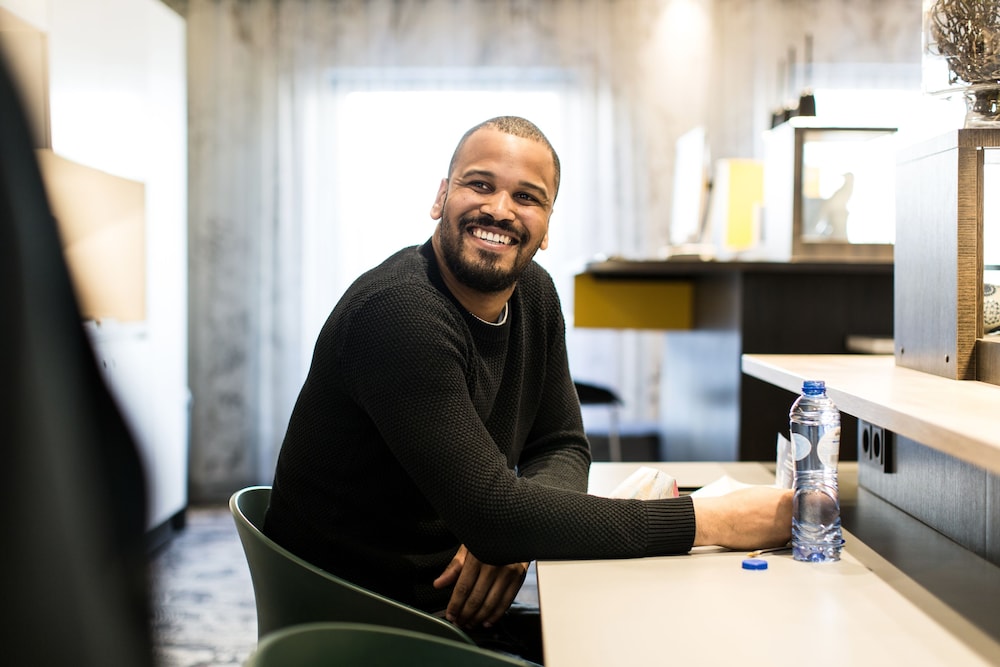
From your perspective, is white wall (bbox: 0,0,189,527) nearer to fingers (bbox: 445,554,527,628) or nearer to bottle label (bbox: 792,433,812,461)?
fingers (bbox: 445,554,527,628)

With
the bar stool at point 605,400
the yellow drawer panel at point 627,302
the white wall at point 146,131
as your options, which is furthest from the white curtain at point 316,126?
the yellow drawer panel at point 627,302

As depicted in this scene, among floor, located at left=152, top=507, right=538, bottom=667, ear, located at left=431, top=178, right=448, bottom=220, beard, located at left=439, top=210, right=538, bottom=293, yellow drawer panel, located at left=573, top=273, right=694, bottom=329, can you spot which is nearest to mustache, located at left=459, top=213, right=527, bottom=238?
beard, located at left=439, top=210, right=538, bottom=293

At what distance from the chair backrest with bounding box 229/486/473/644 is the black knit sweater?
10cm

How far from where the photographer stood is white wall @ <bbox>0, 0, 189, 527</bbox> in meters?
2.88

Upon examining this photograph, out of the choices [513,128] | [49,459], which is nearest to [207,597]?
[513,128]

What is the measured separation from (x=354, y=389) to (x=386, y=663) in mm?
485

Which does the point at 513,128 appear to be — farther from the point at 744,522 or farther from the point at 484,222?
the point at 744,522

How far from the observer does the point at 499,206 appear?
1.41 metres

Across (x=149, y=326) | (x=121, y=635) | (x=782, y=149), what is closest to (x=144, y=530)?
(x=121, y=635)

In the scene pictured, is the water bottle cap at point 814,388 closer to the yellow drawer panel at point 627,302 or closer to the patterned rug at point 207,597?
the patterned rug at point 207,597

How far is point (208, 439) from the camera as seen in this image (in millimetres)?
4488

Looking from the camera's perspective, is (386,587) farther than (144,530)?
Yes

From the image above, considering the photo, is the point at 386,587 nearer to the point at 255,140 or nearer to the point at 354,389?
the point at 354,389

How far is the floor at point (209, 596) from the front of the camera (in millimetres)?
2502
